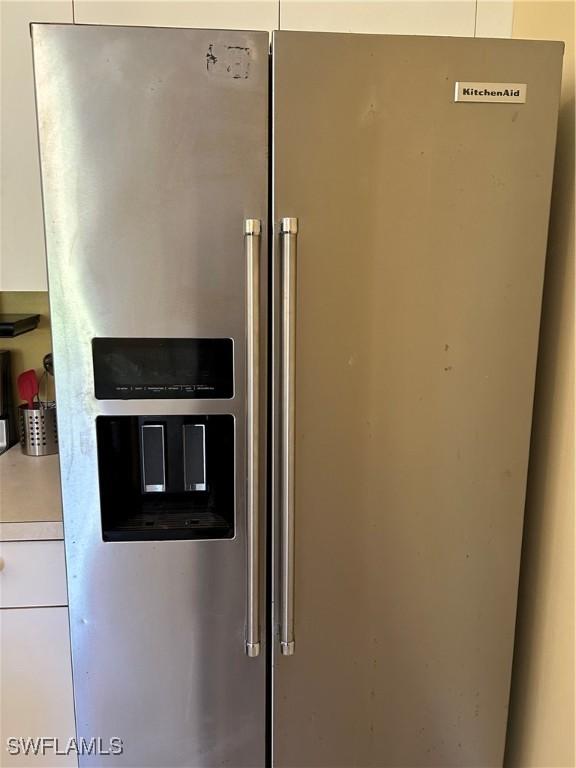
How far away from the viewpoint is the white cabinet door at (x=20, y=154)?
4.55 ft

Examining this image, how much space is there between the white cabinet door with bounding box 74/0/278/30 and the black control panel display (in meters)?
Answer: 0.81

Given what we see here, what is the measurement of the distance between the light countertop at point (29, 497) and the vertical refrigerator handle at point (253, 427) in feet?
1.40

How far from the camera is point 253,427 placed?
43.3 inches

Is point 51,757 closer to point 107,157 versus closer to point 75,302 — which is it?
point 75,302

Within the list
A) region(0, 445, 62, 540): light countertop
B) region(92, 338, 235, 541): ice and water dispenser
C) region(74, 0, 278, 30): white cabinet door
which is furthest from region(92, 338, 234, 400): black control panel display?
region(74, 0, 278, 30): white cabinet door

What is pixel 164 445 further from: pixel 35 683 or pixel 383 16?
pixel 383 16

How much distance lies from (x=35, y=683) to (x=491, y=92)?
1.52 m

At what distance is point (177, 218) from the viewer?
41.9 inches

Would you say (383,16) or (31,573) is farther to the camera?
(383,16)

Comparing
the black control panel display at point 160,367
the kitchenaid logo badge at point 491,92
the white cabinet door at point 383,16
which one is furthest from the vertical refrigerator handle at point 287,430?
the white cabinet door at point 383,16

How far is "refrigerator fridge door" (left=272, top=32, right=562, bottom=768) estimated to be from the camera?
41.7 inches

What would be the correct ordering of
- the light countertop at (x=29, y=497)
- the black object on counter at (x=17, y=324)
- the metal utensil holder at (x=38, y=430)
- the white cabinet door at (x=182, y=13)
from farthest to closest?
the metal utensil holder at (x=38, y=430) < the black object on counter at (x=17, y=324) < the white cabinet door at (x=182, y=13) < the light countertop at (x=29, y=497)

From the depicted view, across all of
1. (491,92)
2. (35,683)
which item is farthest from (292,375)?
(35,683)

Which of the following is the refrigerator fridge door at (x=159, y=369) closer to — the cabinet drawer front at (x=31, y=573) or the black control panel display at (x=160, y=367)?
the black control panel display at (x=160, y=367)
